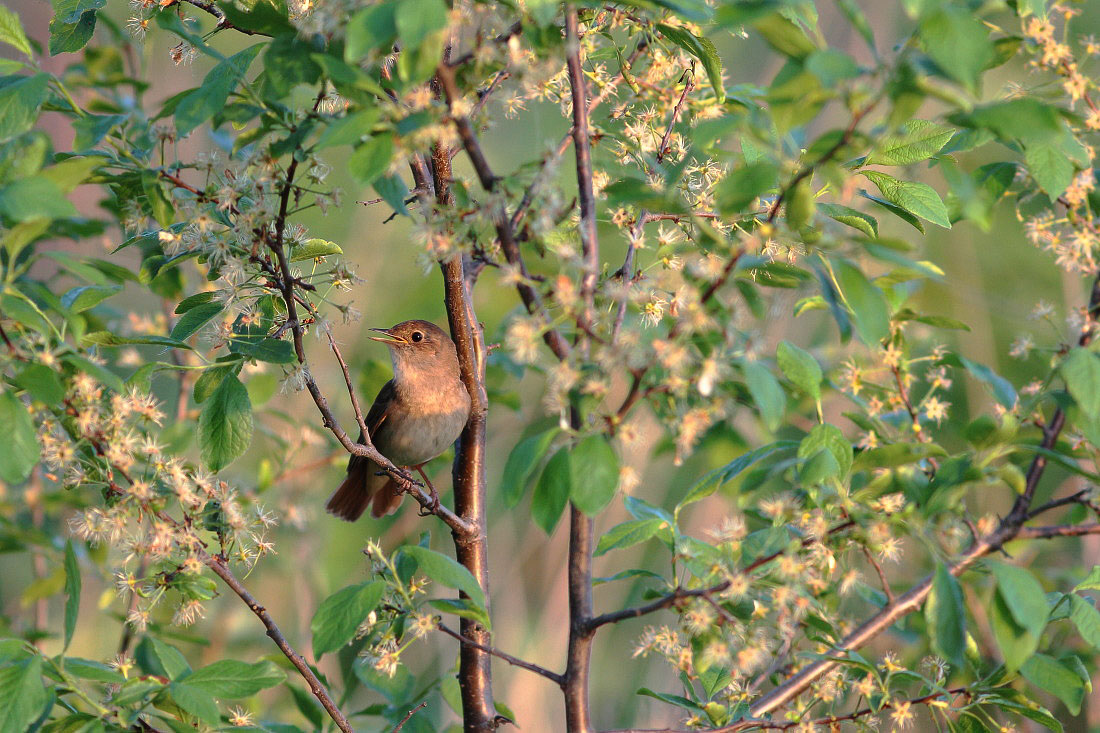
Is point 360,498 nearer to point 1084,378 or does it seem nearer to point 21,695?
point 21,695

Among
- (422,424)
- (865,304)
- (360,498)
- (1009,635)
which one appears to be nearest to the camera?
(865,304)

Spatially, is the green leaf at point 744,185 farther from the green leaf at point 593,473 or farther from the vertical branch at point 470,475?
the vertical branch at point 470,475

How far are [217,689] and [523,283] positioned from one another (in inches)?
38.4

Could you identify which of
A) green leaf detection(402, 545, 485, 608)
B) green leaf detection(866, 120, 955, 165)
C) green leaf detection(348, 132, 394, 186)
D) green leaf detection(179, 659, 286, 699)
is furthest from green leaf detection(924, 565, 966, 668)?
green leaf detection(179, 659, 286, 699)

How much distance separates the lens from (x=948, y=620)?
1463mm

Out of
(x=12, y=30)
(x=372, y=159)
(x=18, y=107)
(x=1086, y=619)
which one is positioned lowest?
(x=1086, y=619)

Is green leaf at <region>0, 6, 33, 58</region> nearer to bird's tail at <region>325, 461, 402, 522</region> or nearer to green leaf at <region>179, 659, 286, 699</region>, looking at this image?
green leaf at <region>179, 659, 286, 699</region>

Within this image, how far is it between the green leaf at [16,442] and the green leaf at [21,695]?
33 cm

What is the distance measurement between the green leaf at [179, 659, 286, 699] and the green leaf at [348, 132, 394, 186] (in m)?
0.97

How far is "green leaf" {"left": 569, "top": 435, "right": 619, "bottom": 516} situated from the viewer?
1332 mm

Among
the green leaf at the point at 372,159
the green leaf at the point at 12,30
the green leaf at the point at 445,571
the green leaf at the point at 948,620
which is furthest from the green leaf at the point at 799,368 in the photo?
the green leaf at the point at 12,30

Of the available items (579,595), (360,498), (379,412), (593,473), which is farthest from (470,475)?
(360,498)

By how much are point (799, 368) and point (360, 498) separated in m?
2.88

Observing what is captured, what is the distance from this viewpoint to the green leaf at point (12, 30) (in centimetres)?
181
